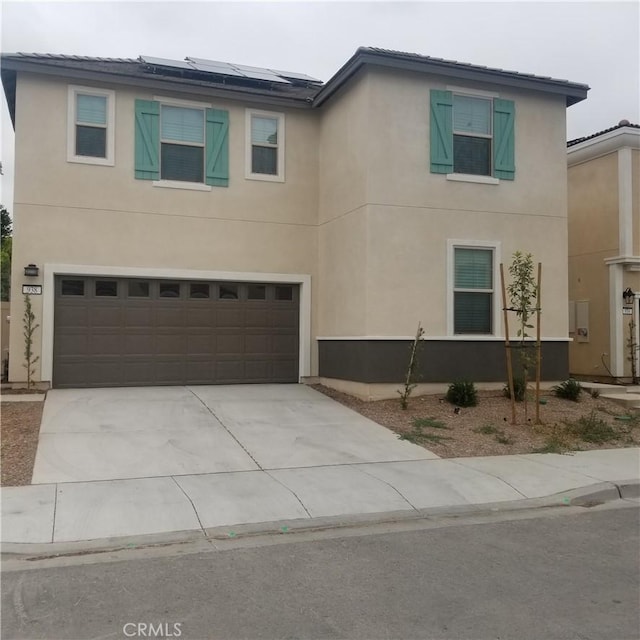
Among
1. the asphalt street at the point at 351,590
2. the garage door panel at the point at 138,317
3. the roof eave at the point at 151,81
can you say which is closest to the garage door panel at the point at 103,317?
the garage door panel at the point at 138,317

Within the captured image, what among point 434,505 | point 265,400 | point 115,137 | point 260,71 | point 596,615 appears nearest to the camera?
point 596,615

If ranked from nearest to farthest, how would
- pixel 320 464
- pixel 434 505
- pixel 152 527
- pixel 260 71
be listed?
pixel 152 527, pixel 434 505, pixel 320 464, pixel 260 71

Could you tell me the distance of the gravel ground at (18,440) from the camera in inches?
297

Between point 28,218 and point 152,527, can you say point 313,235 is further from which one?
point 152,527

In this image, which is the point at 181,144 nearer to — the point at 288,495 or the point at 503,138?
the point at 503,138

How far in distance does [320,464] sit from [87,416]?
4191 mm

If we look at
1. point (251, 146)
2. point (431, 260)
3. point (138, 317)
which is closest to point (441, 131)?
point (431, 260)

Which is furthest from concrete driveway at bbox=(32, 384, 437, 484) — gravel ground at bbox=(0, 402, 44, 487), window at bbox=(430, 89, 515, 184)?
window at bbox=(430, 89, 515, 184)

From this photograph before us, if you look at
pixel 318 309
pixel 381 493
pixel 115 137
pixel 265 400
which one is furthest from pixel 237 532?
pixel 115 137

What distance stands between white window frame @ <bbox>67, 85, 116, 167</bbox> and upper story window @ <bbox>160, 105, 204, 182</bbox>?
96 centimetres

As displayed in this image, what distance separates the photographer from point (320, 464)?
853 cm

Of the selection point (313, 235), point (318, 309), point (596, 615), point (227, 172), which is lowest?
point (596, 615)

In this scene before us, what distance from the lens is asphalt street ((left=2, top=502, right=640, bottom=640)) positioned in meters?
4.15

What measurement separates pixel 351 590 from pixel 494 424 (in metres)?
6.60
